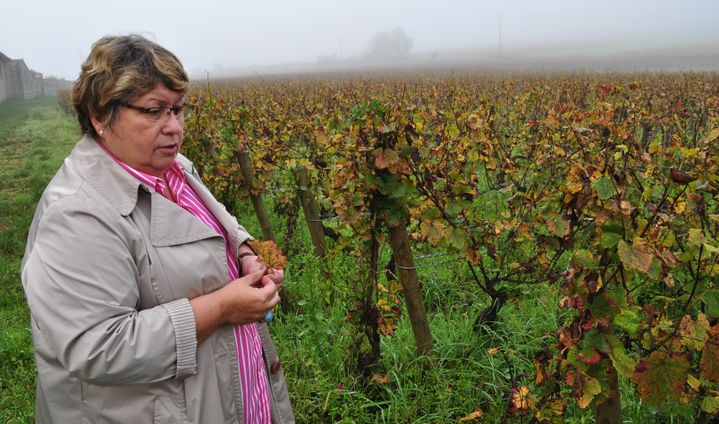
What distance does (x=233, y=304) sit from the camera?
131 cm

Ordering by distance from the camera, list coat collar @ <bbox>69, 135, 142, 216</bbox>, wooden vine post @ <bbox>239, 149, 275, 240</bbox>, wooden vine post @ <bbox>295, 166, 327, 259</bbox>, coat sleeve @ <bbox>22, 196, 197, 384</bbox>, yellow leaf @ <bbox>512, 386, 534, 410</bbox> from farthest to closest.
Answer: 1. wooden vine post @ <bbox>239, 149, 275, 240</bbox>
2. wooden vine post @ <bbox>295, 166, 327, 259</bbox>
3. yellow leaf @ <bbox>512, 386, 534, 410</bbox>
4. coat collar @ <bbox>69, 135, 142, 216</bbox>
5. coat sleeve @ <bbox>22, 196, 197, 384</bbox>

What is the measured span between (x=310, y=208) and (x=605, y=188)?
252cm

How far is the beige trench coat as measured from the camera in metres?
1.12

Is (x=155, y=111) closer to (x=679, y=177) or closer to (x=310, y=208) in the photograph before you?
(x=679, y=177)

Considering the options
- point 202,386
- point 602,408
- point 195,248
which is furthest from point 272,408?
point 602,408

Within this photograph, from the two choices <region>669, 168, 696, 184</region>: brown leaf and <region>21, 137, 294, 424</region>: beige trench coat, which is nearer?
<region>21, 137, 294, 424</region>: beige trench coat

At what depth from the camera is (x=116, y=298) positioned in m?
1.15

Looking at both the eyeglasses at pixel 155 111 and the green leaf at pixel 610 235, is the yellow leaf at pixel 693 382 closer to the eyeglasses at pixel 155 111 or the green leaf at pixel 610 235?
the green leaf at pixel 610 235

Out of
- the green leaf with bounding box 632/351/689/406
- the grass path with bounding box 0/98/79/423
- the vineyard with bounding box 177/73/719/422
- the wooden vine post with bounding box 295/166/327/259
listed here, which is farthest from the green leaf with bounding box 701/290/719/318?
the grass path with bounding box 0/98/79/423

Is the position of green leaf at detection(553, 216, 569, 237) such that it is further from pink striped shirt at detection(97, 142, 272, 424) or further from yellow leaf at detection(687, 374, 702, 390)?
pink striped shirt at detection(97, 142, 272, 424)

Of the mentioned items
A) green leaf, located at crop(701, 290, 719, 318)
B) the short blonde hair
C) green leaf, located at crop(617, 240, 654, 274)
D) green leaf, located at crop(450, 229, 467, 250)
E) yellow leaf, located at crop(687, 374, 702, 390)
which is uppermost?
the short blonde hair

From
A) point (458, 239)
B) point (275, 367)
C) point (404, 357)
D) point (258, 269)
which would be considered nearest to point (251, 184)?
point (404, 357)

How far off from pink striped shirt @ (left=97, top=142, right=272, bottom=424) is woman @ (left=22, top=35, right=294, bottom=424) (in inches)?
0.9

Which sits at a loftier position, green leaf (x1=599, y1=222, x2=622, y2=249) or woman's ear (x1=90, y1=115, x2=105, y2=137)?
woman's ear (x1=90, y1=115, x2=105, y2=137)
